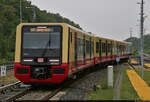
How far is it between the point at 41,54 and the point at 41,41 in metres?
0.56

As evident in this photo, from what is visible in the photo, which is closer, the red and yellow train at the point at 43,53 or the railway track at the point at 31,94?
the railway track at the point at 31,94

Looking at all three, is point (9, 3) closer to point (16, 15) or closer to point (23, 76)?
point (16, 15)

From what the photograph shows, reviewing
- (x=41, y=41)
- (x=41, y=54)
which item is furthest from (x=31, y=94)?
(x=41, y=41)

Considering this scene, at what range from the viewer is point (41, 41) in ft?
38.1

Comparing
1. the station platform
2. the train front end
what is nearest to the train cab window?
the train front end

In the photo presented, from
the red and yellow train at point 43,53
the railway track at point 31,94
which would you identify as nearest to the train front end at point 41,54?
the red and yellow train at point 43,53

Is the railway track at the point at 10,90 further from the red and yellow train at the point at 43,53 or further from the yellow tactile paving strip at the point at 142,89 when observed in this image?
the yellow tactile paving strip at the point at 142,89

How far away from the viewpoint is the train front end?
37.2 ft

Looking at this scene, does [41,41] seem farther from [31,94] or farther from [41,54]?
[31,94]

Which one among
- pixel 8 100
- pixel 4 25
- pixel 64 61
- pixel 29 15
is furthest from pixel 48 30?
pixel 29 15

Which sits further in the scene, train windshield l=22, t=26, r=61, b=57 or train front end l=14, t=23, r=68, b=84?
train windshield l=22, t=26, r=61, b=57

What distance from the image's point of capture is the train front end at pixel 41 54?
11.3 metres

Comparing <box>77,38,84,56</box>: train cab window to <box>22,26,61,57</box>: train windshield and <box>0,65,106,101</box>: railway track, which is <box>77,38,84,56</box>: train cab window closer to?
<box>0,65,106,101</box>: railway track

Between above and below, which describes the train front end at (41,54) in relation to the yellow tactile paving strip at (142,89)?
above
